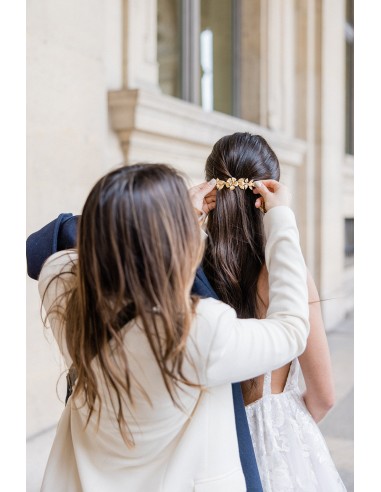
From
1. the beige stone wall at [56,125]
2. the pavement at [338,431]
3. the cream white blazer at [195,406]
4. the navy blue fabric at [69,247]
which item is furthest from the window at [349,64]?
the cream white blazer at [195,406]

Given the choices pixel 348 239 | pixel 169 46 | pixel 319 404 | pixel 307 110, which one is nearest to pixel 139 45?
pixel 169 46

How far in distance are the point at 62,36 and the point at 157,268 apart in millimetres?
2488

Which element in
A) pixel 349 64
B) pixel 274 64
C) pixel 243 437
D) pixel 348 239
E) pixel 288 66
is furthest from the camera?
pixel 349 64

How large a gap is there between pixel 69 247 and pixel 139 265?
42 centimetres

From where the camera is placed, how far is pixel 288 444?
1651 mm

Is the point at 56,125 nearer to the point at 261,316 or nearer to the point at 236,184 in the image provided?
the point at 236,184

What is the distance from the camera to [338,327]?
A: 7.91 meters

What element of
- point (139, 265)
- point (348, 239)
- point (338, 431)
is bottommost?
point (338, 431)

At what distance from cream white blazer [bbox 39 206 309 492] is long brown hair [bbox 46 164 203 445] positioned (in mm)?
32

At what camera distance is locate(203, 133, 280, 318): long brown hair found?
1592mm

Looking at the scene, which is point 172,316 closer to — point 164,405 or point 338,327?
point 164,405

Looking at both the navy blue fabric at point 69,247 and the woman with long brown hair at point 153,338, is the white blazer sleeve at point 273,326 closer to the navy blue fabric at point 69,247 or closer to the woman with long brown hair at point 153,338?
the woman with long brown hair at point 153,338
